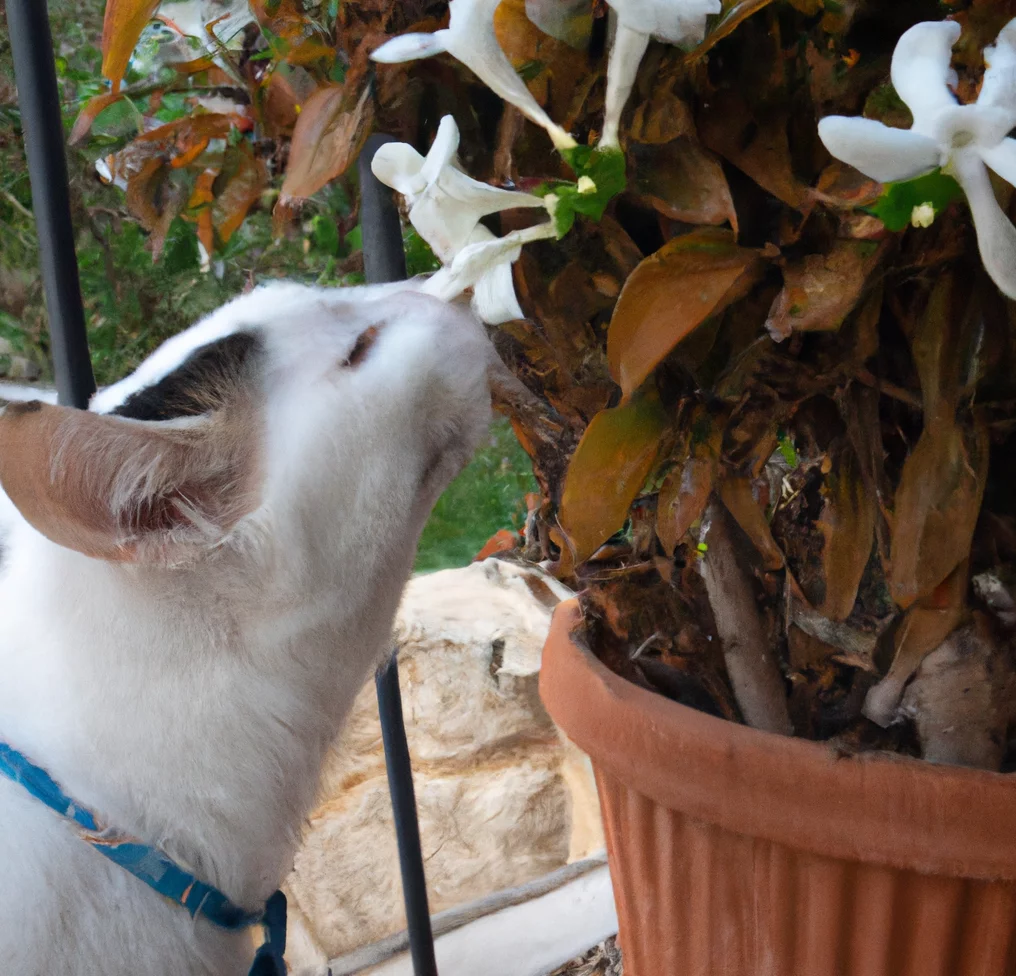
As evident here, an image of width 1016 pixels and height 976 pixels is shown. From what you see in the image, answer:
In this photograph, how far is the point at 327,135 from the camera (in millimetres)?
468

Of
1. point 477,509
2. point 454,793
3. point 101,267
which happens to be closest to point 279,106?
point 454,793

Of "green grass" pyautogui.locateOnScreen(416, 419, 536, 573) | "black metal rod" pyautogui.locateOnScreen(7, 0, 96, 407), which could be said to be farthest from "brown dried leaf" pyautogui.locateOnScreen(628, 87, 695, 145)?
"green grass" pyautogui.locateOnScreen(416, 419, 536, 573)

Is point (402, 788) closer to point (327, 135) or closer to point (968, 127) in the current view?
point (327, 135)

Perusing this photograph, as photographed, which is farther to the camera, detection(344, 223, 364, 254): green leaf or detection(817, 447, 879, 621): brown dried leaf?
detection(344, 223, 364, 254): green leaf

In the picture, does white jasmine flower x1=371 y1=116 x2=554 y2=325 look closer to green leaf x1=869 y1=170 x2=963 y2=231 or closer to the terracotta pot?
green leaf x1=869 y1=170 x2=963 y2=231

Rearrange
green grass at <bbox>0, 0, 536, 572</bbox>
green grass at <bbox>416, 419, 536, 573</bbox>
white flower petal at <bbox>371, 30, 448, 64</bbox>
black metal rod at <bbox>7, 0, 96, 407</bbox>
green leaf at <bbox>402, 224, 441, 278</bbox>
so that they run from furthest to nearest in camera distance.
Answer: green grass at <bbox>416, 419, 536, 573</bbox> → green grass at <bbox>0, 0, 536, 572</bbox> → green leaf at <bbox>402, 224, 441, 278</bbox> → black metal rod at <bbox>7, 0, 96, 407</bbox> → white flower petal at <bbox>371, 30, 448, 64</bbox>

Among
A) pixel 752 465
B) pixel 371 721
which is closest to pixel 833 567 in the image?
pixel 752 465

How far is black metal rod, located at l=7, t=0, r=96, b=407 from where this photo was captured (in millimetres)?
516

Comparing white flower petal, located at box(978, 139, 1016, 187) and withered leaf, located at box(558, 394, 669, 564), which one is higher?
white flower petal, located at box(978, 139, 1016, 187)

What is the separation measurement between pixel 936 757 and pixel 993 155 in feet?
1.11

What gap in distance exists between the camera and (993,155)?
290 millimetres

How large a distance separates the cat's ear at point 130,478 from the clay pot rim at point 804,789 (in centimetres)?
25

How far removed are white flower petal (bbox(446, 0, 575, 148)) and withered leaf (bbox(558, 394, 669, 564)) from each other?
127 millimetres

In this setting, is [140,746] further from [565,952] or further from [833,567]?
[565,952]
